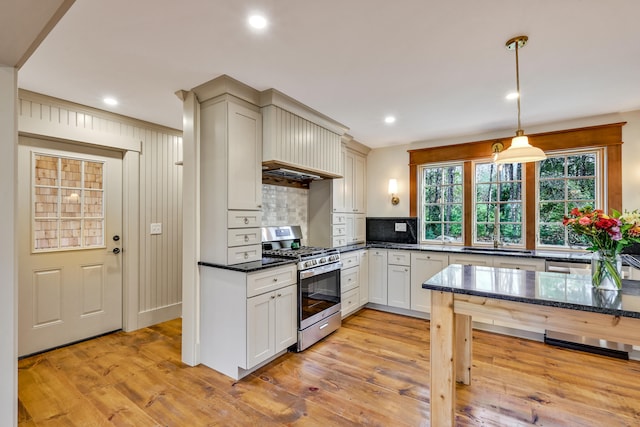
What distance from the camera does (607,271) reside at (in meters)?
1.71

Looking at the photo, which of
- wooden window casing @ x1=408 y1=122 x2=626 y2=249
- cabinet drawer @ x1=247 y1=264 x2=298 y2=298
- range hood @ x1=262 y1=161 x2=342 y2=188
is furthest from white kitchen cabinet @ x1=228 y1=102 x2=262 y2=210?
wooden window casing @ x1=408 y1=122 x2=626 y2=249

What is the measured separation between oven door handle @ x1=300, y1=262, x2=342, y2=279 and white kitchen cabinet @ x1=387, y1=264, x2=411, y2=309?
956 millimetres

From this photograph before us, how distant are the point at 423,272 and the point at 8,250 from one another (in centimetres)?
372

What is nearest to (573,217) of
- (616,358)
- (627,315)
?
(627,315)

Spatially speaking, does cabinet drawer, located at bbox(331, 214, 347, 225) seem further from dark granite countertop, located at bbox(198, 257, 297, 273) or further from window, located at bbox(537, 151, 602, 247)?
window, located at bbox(537, 151, 602, 247)

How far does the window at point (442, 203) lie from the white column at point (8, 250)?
14.2ft

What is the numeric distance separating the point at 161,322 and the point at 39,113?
2458 mm

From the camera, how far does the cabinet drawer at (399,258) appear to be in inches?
156

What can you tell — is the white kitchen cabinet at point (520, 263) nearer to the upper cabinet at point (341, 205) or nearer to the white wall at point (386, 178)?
the white wall at point (386, 178)

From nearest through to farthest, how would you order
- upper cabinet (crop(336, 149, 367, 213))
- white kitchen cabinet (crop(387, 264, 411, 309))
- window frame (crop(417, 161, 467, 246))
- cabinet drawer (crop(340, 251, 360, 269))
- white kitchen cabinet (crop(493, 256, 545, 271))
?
white kitchen cabinet (crop(493, 256, 545, 271))
cabinet drawer (crop(340, 251, 360, 269))
white kitchen cabinet (crop(387, 264, 411, 309))
window frame (crop(417, 161, 467, 246))
upper cabinet (crop(336, 149, 367, 213))

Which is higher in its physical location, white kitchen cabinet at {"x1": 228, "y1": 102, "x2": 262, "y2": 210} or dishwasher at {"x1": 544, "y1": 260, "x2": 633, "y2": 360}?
white kitchen cabinet at {"x1": 228, "y1": 102, "x2": 262, "y2": 210}

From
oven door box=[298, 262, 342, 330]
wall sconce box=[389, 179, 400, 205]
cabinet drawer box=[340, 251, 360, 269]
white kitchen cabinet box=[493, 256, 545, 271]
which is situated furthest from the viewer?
wall sconce box=[389, 179, 400, 205]

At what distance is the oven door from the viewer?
114 inches

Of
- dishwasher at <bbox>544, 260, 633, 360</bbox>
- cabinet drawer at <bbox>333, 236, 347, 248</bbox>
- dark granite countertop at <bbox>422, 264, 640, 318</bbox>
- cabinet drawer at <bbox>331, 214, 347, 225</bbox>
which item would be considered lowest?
dishwasher at <bbox>544, 260, 633, 360</bbox>
